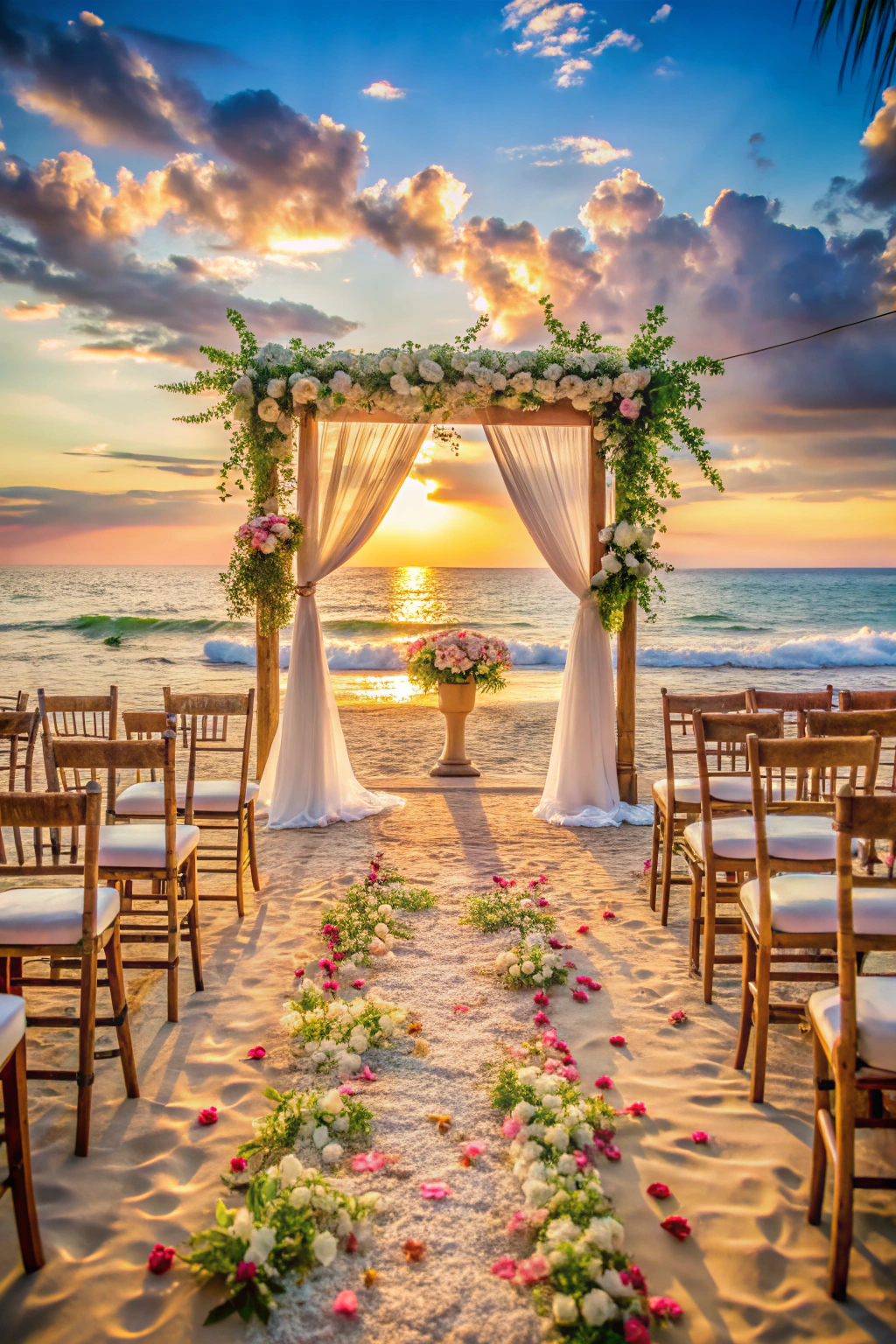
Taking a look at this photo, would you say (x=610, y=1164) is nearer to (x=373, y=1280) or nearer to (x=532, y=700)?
(x=373, y=1280)

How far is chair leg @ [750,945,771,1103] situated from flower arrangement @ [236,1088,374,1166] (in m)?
1.13

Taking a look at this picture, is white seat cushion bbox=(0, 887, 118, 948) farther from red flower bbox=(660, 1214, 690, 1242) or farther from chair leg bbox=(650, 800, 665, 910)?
chair leg bbox=(650, 800, 665, 910)

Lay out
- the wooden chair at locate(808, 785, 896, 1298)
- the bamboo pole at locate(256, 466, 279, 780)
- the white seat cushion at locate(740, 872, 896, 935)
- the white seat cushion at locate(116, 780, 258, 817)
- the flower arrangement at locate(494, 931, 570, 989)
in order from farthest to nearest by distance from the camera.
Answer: the bamboo pole at locate(256, 466, 279, 780) → the white seat cushion at locate(116, 780, 258, 817) → the flower arrangement at locate(494, 931, 570, 989) → the white seat cushion at locate(740, 872, 896, 935) → the wooden chair at locate(808, 785, 896, 1298)

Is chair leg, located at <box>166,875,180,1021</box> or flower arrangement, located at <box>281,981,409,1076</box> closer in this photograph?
flower arrangement, located at <box>281,981,409,1076</box>

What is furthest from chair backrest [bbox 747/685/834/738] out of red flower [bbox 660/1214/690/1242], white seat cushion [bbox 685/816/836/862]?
red flower [bbox 660/1214/690/1242]

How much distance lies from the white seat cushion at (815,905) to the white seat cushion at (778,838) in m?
0.11

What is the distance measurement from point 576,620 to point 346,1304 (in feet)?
15.0

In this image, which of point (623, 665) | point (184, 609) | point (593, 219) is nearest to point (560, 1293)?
point (623, 665)

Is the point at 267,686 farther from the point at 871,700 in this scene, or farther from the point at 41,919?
the point at 871,700

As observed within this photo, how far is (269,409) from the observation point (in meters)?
5.20

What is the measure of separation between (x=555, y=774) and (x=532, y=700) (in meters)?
6.35

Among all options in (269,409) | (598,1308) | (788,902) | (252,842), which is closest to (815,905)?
(788,902)

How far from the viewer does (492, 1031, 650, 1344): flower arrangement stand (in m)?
1.41

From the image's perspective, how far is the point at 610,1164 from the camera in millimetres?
1924
